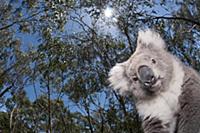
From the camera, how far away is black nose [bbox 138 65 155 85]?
9.05 ft

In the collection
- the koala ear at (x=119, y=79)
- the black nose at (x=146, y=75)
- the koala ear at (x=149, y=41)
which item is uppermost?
the koala ear at (x=149, y=41)

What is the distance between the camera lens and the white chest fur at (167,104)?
240cm

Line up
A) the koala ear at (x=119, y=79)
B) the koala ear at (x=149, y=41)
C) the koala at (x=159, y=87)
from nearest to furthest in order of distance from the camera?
1. the koala at (x=159, y=87)
2. the koala ear at (x=119, y=79)
3. the koala ear at (x=149, y=41)

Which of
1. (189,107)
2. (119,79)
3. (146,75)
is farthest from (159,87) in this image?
(119,79)

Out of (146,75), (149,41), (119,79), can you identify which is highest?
(149,41)

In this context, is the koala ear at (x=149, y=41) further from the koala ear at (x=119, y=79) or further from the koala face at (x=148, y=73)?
the koala ear at (x=119, y=79)

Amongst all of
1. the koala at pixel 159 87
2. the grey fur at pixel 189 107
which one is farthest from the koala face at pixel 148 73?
the grey fur at pixel 189 107

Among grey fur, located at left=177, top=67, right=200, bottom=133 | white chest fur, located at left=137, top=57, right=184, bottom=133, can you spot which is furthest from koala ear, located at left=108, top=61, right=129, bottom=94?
grey fur, located at left=177, top=67, right=200, bottom=133

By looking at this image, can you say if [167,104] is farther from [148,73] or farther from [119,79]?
[119,79]

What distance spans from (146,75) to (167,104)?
390 millimetres

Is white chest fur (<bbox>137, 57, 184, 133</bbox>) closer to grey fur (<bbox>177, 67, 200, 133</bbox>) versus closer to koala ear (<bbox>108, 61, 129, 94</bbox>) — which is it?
grey fur (<bbox>177, 67, 200, 133</bbox>)

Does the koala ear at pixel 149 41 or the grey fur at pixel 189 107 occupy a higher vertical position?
the koala ear at pixel 149 41

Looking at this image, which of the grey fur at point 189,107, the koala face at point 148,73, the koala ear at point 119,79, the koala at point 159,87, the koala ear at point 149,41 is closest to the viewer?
the grey fur at point 189,107

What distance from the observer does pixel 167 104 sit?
247 cm
